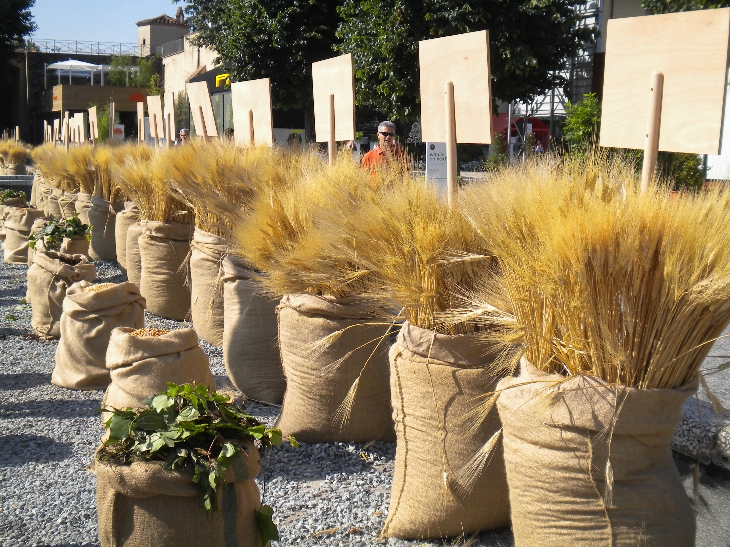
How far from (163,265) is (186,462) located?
11.0ft

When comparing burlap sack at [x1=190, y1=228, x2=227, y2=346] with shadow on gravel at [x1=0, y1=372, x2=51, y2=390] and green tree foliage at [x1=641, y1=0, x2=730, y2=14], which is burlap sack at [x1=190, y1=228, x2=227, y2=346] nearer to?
shadow on gravel at [x1=0, y1=372, x2=51, y2=390]

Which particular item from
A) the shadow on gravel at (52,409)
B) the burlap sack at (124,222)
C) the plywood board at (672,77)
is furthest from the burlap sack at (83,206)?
the plywood board at (672,77)

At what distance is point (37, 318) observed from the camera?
512cm

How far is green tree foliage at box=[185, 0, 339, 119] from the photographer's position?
1267cm

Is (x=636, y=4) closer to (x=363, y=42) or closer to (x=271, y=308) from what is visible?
(x=363, y=42)

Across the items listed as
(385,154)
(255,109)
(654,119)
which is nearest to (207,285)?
(255,109)

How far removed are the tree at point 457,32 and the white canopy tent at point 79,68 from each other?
29418 mm

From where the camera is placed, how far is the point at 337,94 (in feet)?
13.0

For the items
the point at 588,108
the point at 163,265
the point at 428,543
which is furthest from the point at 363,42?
the point at 428,543

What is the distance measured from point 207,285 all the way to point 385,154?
5.31 ft

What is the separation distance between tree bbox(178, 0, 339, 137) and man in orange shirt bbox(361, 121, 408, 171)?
8.32m

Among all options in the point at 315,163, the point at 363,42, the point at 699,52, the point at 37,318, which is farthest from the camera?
the point at 363,42

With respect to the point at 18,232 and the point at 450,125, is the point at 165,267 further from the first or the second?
the point at 18,232

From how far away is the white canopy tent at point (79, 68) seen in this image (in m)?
36.0
